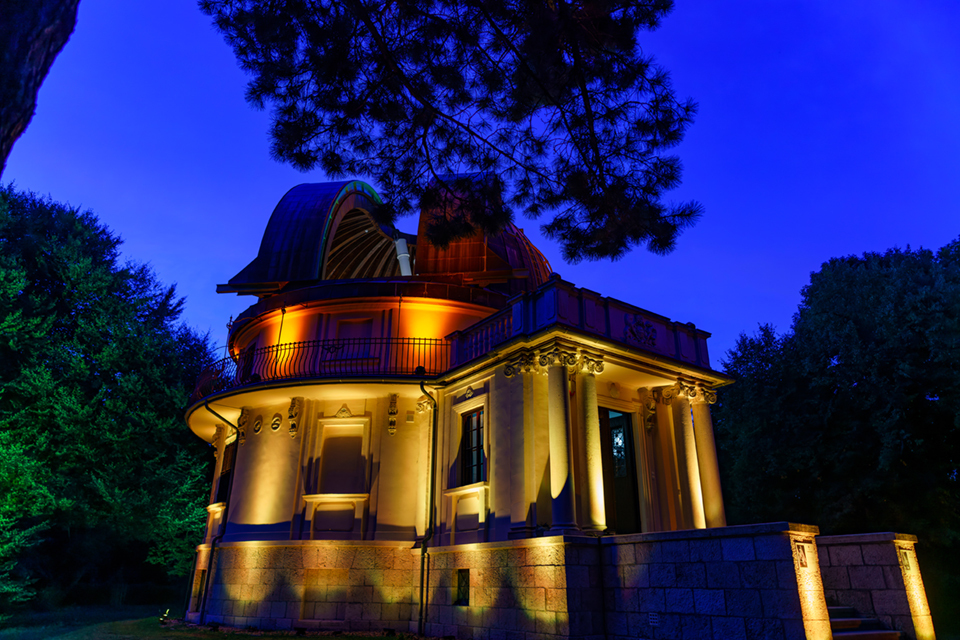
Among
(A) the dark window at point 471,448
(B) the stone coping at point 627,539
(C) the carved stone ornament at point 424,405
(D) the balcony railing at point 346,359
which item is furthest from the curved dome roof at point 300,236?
(B) the stone coping at point 627,539

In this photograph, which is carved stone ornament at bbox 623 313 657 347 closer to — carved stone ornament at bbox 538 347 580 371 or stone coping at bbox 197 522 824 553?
carved stone ornament at bbox 538 347 580 371

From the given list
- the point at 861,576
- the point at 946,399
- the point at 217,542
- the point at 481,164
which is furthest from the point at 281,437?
the point at 946,399

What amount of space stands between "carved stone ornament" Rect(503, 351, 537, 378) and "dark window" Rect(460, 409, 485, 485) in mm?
1807

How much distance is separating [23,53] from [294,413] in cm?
1221

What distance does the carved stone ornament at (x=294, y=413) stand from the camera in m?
14.0

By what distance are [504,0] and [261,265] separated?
1142 cm

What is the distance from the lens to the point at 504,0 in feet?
21.3

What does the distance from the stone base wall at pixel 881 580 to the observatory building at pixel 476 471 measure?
4cm

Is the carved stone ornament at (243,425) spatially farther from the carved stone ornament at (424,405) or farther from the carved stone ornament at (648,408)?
the carved stone ornament at (648,408)

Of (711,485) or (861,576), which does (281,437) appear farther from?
(861,576)

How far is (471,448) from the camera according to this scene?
12.5 m

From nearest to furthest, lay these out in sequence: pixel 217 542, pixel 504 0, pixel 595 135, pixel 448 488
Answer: pixel 504 0
pixel 595 135
pixel 448 488
pixel 217 542

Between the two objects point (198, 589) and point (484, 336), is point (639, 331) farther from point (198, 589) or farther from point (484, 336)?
point (198, 589)

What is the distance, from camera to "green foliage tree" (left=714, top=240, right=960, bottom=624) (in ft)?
50.4
